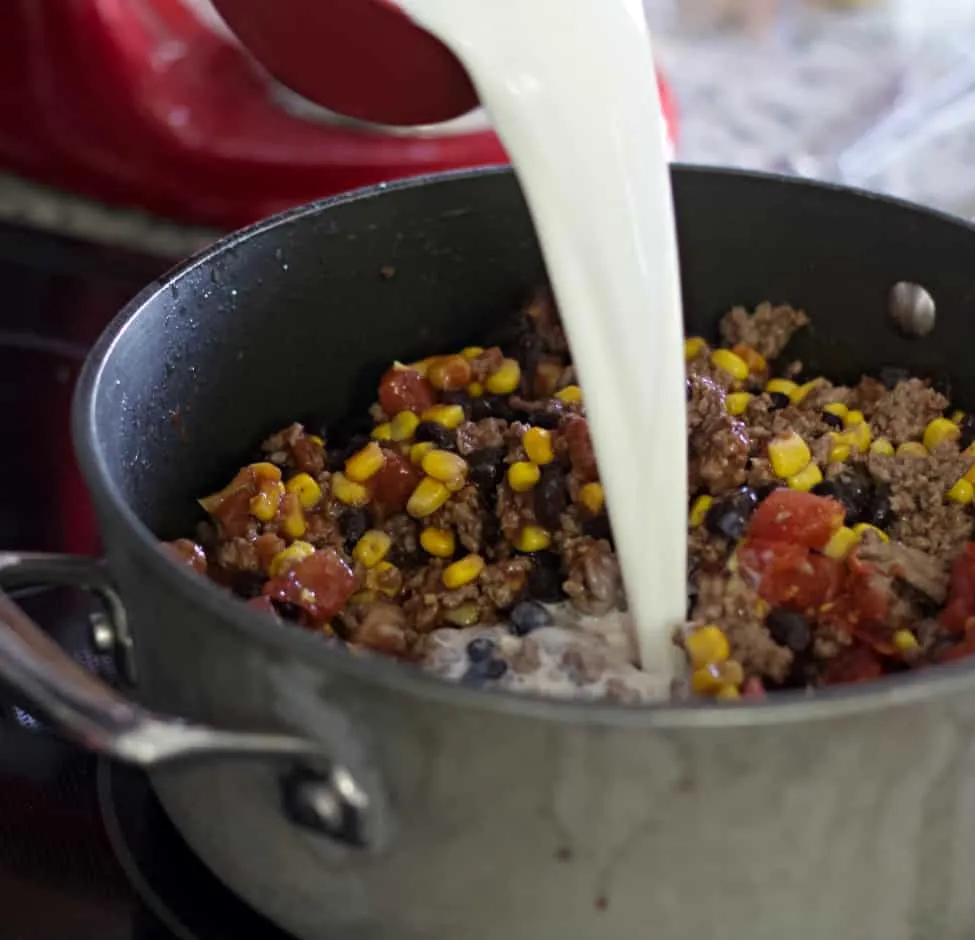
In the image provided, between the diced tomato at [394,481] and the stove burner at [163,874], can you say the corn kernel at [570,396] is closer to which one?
the diced tomato at [394,481]

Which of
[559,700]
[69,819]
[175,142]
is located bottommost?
[69,819]

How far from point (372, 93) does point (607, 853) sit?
2.34 feet

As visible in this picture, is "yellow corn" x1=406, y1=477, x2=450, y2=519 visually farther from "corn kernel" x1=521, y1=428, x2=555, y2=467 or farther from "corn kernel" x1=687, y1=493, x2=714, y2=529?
"corn kernel" x1=687, y1=493, x2=714, y2=529

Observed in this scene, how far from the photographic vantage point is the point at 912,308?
1.25 metres

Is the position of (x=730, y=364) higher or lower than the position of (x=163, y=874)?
higher

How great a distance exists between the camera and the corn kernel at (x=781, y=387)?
1.32m

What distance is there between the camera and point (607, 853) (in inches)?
27.7

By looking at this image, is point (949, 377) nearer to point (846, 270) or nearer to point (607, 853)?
point (846, 270)

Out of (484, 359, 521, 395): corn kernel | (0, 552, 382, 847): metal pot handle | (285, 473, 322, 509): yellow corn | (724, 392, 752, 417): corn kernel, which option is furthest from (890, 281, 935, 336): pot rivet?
(0, 552, 382, 847): metal pot handle

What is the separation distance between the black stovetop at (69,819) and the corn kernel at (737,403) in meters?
0.63

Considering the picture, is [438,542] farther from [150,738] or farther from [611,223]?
[150,738]

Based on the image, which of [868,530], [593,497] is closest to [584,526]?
[593,497]

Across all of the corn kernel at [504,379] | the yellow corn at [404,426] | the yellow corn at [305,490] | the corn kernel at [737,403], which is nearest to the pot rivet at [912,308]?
the corn kernel at [737,403]

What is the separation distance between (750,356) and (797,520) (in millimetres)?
282
